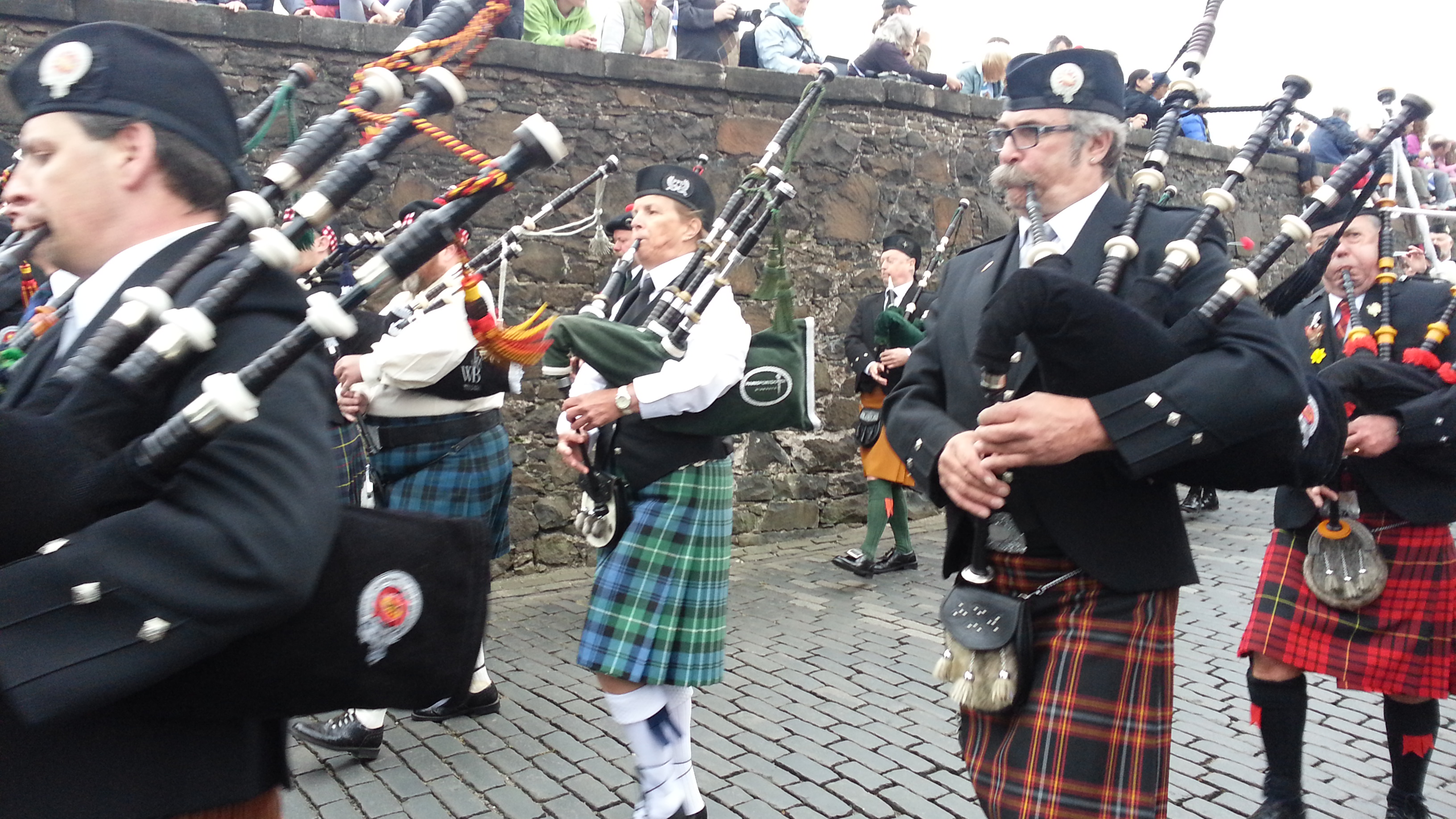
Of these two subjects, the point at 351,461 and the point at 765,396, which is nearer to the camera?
the point at 765,396

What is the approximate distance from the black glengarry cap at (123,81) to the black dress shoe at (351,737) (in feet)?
8.35

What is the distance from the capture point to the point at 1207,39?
7.02 ft

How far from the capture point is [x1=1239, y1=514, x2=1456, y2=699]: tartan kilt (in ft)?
10.1

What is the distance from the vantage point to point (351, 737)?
348 cm

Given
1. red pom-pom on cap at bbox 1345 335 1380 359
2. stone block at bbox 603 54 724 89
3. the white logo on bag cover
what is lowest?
the white logo on bag cover

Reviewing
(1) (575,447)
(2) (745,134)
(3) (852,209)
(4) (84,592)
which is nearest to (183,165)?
(4) (84,592)

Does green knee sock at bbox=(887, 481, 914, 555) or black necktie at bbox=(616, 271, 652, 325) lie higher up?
black necktie at bbox=(616, 271, 652, 325)

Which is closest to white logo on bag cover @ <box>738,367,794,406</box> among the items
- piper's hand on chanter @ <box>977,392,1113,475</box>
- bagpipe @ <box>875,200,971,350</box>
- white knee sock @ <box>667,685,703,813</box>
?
white knee sock @ <box>667,685,703,813</box>

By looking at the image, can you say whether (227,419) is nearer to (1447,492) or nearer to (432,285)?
(432,285)

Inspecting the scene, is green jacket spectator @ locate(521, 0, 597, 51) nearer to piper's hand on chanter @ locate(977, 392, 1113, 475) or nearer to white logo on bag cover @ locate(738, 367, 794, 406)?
white logo on bag cover @ locate(738, 367, 794, 406)

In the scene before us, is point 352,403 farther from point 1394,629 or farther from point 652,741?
point 1394,629

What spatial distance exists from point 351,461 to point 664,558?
2034 millimetres

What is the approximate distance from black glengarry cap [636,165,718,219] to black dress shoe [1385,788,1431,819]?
9.15 ft

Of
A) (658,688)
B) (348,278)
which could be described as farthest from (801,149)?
(658,688)
